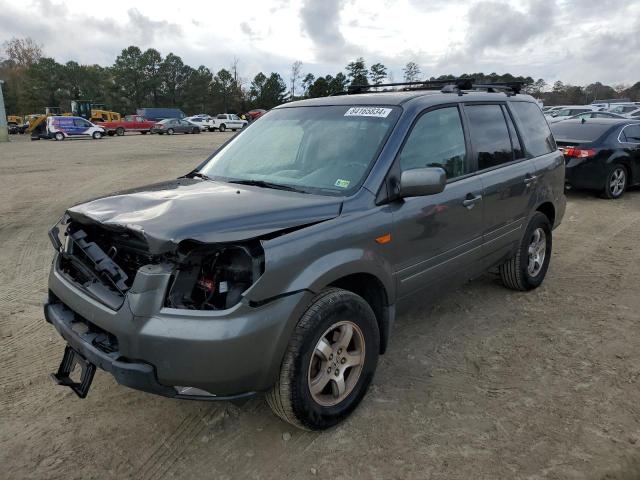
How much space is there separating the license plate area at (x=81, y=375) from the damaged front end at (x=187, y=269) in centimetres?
38

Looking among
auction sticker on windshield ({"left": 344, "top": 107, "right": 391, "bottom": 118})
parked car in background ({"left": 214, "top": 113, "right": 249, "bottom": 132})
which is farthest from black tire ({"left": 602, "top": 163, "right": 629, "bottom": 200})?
parked car in background ({"left": 214, "top": 113, "right": 249, "bottom": 132})

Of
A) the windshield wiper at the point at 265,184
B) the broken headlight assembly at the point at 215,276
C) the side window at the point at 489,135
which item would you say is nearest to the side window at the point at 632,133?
the side window at the point at 489,135

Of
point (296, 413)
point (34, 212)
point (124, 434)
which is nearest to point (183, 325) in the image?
point (296, 413)

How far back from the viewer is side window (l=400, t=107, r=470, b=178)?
11.2 ft

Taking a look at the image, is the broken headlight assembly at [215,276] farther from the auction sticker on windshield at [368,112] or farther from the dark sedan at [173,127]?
the dark sedan at [173,127]

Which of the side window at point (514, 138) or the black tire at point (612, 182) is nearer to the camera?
the side window at point (514, 138)

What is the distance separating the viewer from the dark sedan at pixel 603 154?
9.66 m

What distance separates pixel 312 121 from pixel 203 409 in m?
2.20

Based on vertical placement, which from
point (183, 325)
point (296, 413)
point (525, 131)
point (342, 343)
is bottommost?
point (296, 413)

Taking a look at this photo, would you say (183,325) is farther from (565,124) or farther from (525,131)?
(565,124)

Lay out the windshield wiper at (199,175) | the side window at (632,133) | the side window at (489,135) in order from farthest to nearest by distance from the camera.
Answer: the side window at (632,133) < the side window at (489,135) < the windshield wiper at (199,175)

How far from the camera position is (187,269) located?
245 centimetres

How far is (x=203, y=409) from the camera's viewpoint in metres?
3.19

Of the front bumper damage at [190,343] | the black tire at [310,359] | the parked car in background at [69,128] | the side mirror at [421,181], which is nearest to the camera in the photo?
the front bumper damage at [190,343]
